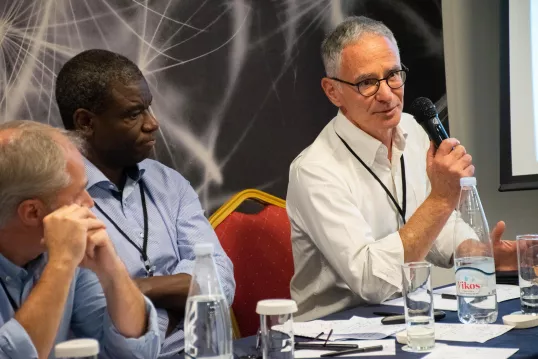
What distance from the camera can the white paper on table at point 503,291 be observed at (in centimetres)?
212

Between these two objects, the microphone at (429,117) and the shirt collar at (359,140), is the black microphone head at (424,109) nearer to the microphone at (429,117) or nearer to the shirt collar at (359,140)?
the microphone at (429,117)

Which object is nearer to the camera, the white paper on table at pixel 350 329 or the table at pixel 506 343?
the table at pixel 506 343

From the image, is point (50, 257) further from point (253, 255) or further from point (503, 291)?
point (503, 291)

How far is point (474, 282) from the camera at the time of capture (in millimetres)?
1857

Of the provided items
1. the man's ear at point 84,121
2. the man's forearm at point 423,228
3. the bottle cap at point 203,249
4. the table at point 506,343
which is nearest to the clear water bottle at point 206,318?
the bottle cap at point 203,249

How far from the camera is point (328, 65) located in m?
2.68

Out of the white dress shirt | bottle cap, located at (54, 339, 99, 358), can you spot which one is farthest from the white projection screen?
bottle cap, located at (54, 339, 99, 358)

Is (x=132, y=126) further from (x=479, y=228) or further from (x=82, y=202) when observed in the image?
(x=479, y=228)

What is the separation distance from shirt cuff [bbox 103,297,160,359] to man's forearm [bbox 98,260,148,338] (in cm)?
2

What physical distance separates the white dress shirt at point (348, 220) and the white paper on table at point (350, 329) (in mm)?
288

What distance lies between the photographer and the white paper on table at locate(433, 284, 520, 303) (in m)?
2.12

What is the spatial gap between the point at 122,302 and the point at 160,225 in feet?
2.21

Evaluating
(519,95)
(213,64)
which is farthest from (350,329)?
(519,95)

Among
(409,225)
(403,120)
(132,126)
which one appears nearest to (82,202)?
(132,126)
